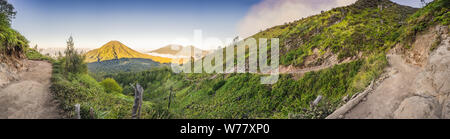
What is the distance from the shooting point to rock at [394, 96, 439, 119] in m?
4.54

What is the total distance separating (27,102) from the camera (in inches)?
322

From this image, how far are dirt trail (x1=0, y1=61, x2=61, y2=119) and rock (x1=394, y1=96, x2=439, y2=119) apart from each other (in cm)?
1267

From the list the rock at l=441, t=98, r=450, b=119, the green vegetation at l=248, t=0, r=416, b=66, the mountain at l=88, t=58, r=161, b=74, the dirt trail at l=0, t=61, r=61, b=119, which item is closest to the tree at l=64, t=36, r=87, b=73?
the dirt trail at l=0, t=61, r=61, b=119

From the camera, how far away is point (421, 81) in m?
5.59

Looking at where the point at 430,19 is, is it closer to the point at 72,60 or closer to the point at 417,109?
the point at 417,109

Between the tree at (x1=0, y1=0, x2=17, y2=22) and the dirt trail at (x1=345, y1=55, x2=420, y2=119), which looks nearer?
the dirt trail at (x1=345, y1=55, x2=420, y2=119)

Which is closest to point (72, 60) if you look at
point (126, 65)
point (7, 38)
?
point (7, 38)

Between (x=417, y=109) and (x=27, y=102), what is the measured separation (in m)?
15.0

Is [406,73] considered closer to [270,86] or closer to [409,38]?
[409,38]

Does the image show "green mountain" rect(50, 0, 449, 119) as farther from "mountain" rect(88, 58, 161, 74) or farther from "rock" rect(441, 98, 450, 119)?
"mountain" rect(88, 58, 161, 74)

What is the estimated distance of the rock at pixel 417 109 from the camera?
14.9 ft

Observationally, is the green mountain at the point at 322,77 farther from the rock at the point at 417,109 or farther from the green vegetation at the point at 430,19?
the rock at the point at 417,109
